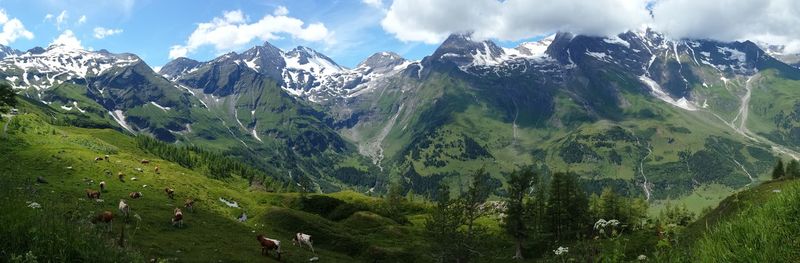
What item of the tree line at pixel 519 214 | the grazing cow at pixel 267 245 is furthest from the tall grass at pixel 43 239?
the tree line at pixel 519 214

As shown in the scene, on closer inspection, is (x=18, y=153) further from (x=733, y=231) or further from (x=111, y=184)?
(x=733, y=231)

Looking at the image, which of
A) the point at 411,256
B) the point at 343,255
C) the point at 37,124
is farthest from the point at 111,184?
the point at 37,124

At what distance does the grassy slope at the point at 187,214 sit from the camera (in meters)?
48.8

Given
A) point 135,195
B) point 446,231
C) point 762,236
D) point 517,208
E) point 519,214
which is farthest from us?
point 517,208

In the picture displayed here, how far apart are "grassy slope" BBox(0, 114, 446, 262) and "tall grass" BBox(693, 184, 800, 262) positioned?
3991 cm

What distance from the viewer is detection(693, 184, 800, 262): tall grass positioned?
21.6ft

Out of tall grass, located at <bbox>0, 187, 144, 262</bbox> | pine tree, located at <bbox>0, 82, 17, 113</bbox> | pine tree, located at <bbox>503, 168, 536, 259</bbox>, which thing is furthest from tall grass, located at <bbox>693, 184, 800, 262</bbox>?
pine tree, located at <bbox>0, 82, 17, 113</bbox>

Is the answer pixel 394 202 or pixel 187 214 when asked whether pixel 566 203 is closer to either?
pixel 394 202

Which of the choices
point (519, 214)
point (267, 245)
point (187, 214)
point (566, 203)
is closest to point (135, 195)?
point (187, 214)

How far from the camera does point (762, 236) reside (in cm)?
685

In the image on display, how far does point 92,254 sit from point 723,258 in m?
10.7

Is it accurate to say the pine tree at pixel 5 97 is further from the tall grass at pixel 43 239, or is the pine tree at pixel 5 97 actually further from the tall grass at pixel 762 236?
the tall grass at pixel 762 236

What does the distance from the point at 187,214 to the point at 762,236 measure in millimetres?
67263

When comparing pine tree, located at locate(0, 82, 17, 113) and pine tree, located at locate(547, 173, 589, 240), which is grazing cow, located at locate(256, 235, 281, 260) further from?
pine tree, located at locate(547, 173, 589, 240)
